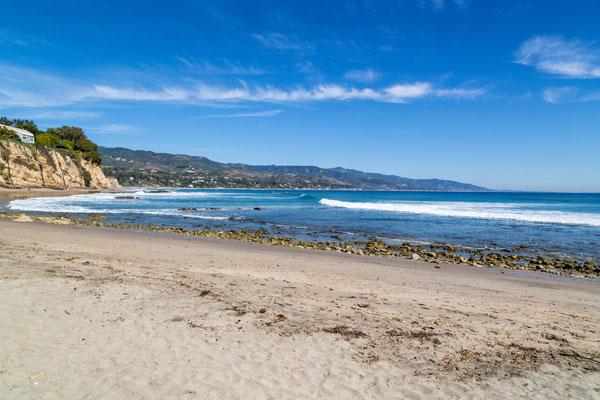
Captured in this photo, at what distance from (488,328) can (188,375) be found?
17.0ft

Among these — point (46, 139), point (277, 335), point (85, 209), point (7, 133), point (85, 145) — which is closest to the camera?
point (277, 335)

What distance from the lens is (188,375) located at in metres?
4.76

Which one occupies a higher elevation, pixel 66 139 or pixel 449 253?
pixel 66 139

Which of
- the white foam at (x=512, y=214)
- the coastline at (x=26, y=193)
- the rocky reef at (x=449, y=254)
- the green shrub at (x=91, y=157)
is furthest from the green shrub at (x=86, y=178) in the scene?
the rocky reef at (x=449, y=254)

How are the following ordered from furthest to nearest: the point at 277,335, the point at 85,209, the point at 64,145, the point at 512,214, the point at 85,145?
the point at 85,145 < the point at 64,145 < the point at 512,214 < the point at 85,209 < the point at 277,335

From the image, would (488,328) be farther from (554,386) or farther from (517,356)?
(554,386)

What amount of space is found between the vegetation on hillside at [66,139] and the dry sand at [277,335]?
78937mm

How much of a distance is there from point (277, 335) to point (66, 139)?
101022 mm

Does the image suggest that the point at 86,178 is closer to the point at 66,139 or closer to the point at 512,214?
the point at 66,139

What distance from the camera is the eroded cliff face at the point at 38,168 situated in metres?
55.0

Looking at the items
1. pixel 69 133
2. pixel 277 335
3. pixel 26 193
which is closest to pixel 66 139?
pixel 69 133

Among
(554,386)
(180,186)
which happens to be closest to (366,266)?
(554,386)

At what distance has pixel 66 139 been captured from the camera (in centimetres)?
9038

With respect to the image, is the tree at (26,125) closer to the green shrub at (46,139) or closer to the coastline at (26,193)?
the green shrub at (46,139)
